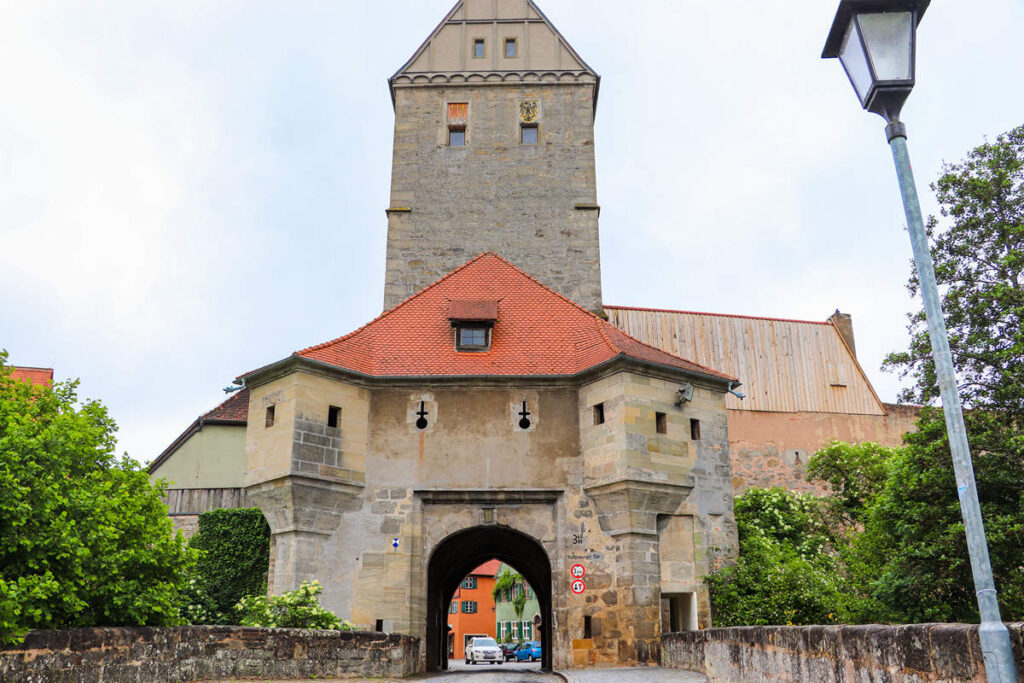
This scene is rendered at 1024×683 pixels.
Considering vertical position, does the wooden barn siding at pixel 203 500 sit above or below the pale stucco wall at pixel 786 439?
below

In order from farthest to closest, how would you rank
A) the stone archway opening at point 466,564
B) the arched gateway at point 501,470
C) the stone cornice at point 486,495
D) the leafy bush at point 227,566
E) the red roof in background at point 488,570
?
the red roof in background at point 488,570, the stone archway opening at point 466,564, the leafy bush at point 227,566, the stone cornice at point 486,495, the arched gateway at point 501,470

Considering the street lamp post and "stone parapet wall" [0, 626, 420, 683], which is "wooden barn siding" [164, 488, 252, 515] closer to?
"stone parapet wall" [0, 626, 420, 683]

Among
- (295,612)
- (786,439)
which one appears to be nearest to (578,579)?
(295,612)

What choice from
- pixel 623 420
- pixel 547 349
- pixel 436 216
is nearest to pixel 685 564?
pixel 623 420

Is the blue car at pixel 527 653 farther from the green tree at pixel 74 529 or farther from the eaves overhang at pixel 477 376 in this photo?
the green tree at pixel 74 529

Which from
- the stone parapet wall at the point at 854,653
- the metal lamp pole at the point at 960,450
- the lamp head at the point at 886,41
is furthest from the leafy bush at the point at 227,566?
the lamp head at the point at 886,41

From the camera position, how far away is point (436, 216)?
2819 cm

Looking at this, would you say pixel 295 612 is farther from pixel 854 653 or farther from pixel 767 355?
pixel 767 355

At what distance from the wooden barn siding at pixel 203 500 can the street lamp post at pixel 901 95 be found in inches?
727

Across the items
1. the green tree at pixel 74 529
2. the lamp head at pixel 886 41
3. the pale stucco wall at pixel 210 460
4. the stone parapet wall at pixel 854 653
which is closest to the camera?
the lamp head at pixel 886 41

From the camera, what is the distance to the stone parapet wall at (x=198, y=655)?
869cm

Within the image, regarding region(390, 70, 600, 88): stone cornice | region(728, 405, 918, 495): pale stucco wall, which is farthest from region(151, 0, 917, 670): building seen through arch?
region(390, 70, 600, 88): stone cornice

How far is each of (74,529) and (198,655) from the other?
2.14 metres

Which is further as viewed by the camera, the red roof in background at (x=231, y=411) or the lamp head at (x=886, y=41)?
the red roof in background at (x=231, y=411)
